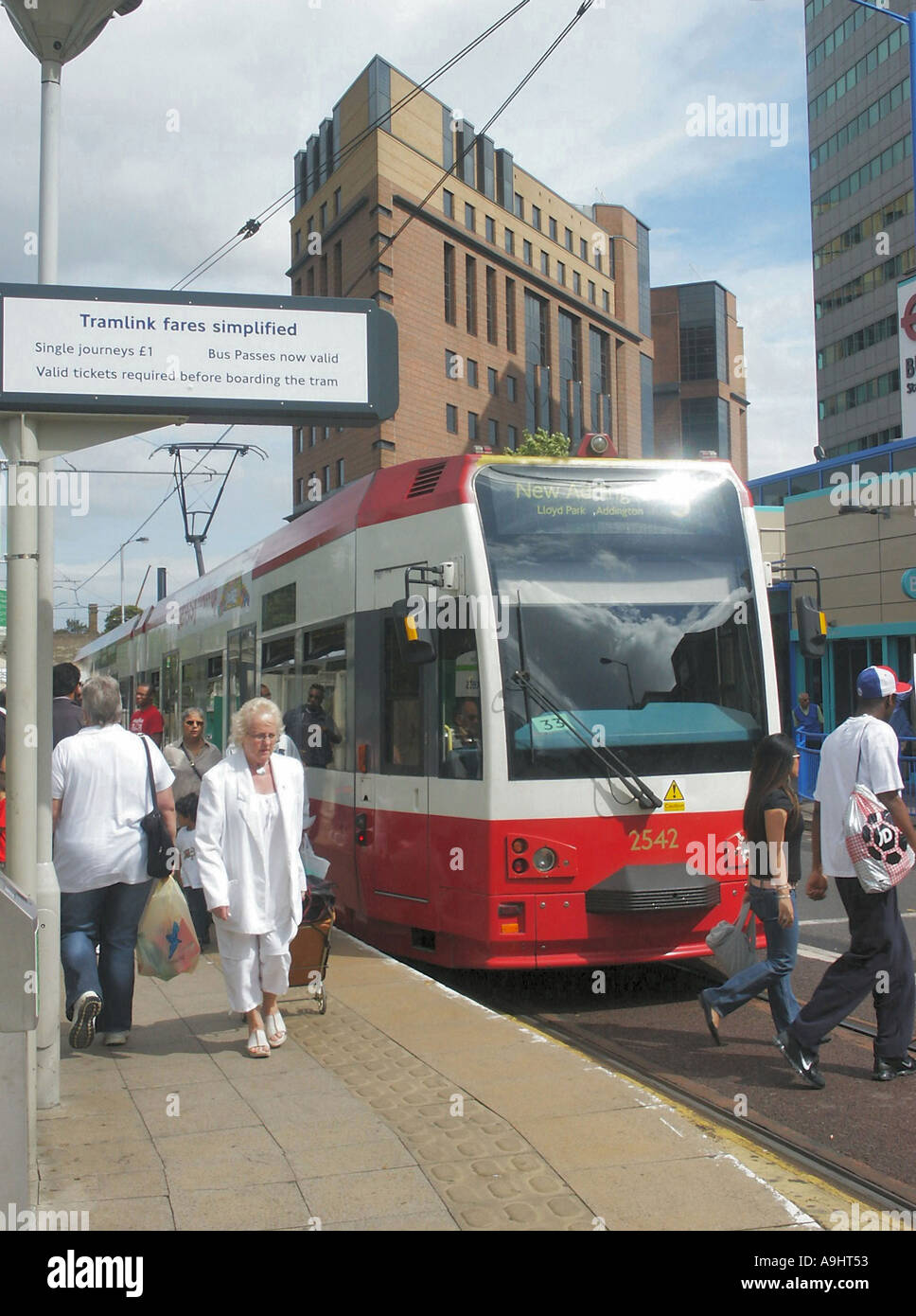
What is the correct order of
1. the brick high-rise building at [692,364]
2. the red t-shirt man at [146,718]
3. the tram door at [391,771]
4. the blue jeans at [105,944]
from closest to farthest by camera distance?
1. the blue jeans at [105,944]
2. the tram door at [391,771]
3. the red t-shirt man at [146,718]
4. the brick high-rise building at [692,364]

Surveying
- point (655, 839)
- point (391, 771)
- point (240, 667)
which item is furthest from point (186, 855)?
point (240, 667)

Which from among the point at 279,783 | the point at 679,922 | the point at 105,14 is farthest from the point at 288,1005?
the point at 105,14

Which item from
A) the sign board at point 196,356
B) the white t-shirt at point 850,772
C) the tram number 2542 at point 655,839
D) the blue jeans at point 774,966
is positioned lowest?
the blue jeans at point 774,966

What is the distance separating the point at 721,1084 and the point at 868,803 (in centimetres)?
142

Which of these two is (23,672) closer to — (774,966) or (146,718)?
(774,966)

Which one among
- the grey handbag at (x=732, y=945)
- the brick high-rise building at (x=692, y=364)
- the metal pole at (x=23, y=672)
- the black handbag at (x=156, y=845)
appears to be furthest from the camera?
the brick high-rise building at (x=692, y=364)

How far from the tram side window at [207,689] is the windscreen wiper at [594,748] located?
21.5 ft

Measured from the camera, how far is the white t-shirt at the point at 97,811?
5859 millimetres

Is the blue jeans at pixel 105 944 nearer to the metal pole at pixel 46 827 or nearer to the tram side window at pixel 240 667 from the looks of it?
the metal pole at pixel 46 827

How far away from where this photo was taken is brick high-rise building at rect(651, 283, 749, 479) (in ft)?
298

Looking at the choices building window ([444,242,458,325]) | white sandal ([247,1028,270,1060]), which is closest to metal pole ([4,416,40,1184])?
white sandal ([247,1028,270,1060])

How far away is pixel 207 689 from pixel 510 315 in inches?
2005

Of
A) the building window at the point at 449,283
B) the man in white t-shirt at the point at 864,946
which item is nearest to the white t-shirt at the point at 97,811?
the man in white t-shirt at the point at 864,946
